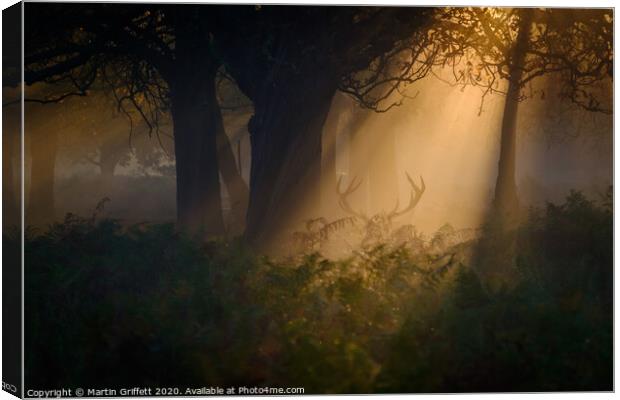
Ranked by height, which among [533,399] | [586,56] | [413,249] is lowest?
[533,399]

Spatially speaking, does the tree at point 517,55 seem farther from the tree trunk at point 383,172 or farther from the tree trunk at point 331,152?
the tree trunk at point 331,152

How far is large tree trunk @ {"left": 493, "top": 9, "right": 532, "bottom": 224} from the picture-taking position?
40.7 feet

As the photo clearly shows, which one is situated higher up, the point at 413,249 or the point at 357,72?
the point at 357,72

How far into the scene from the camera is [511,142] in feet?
40.8

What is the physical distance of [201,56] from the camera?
12.3m

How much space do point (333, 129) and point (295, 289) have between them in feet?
5.80

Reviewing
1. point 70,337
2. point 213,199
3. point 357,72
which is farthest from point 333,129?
point 70,337

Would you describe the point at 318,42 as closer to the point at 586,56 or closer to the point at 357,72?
the point at 357,72

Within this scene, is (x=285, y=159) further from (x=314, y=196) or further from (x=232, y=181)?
(x=232, y=181)

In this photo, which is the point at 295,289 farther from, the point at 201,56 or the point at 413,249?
the point at 201,56

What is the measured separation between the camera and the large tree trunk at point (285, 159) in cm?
1224

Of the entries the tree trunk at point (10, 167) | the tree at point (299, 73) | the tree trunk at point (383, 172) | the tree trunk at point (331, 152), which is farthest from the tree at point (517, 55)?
the tree trunk at point (10, 167)

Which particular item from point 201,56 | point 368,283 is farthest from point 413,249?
point 201,56

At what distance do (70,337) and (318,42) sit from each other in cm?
402
